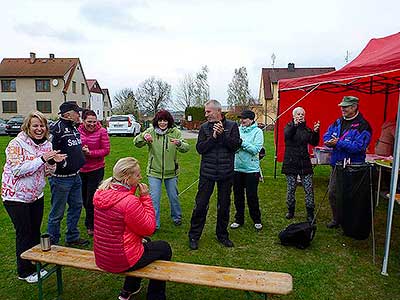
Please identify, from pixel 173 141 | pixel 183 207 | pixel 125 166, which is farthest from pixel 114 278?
pixel 183 207

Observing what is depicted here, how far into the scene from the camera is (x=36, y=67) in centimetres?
3541

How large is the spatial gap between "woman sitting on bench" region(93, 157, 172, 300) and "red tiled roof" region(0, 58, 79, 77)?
34.8 meters

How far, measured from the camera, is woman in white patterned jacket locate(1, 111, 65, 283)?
2971 mm

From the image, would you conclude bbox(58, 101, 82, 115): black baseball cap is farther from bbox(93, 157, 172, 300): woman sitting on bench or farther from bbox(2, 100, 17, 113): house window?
bbox(2, 100, 17, 113): house window

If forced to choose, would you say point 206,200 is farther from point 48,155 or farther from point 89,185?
point 48,155

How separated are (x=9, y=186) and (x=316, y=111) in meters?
7.07

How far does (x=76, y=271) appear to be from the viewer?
3.47 m

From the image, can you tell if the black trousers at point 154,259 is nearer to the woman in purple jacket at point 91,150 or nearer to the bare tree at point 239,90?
the woman in purple jacket at point 91,150

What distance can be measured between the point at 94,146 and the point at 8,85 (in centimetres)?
3631

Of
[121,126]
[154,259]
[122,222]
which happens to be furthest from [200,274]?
[121,126]

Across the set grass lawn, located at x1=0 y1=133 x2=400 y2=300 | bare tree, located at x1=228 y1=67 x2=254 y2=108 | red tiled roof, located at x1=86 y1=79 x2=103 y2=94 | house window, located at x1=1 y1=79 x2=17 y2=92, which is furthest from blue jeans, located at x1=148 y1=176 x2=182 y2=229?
red tiled roof, located at x1=86 y1=79 x2=103 y2=94

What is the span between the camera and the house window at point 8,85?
3511 centimetres

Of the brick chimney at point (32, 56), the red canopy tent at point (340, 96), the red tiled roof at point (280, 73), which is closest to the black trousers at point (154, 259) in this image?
the red canopy tent at point (340, 96)

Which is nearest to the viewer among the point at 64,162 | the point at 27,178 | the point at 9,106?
the point at 27,178
